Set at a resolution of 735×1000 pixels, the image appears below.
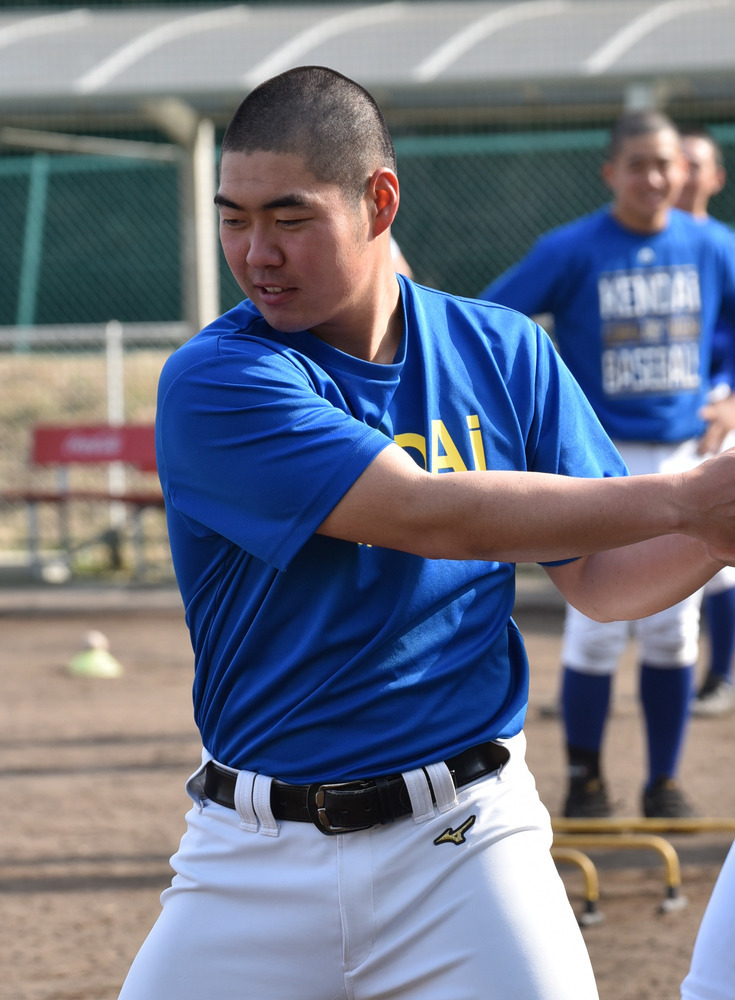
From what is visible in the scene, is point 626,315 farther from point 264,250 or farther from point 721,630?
point 264,250

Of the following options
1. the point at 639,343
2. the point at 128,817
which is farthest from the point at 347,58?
the point at 128,817

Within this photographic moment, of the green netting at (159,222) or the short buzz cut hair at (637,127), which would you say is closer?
the short buzz cut hair at (637,127)

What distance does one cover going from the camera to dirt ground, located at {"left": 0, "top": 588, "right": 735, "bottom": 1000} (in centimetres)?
390

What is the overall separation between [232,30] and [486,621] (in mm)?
10166

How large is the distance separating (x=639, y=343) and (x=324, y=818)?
349cm

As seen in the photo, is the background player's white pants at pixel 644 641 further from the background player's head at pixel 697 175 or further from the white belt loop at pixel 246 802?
the white belt loop at pixel 246 802

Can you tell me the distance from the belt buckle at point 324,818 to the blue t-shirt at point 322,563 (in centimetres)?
2

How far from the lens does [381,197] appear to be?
2098 millimetres

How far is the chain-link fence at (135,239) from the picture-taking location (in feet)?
→ 47.5

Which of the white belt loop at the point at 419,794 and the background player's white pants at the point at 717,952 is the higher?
the white belt loop at the point at 419,794

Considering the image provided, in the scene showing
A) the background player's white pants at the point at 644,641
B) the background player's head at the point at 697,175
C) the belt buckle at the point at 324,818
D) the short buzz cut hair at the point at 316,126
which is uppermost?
the background player's head at the point at 697,175

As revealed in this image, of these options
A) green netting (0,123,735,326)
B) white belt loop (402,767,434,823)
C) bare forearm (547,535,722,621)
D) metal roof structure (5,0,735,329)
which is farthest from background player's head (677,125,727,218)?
green netting (0,123,735,326)

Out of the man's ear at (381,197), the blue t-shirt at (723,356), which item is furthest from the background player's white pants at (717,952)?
the blue t-shirt at (723,356)

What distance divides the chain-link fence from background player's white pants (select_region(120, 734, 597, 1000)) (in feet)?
37.9
